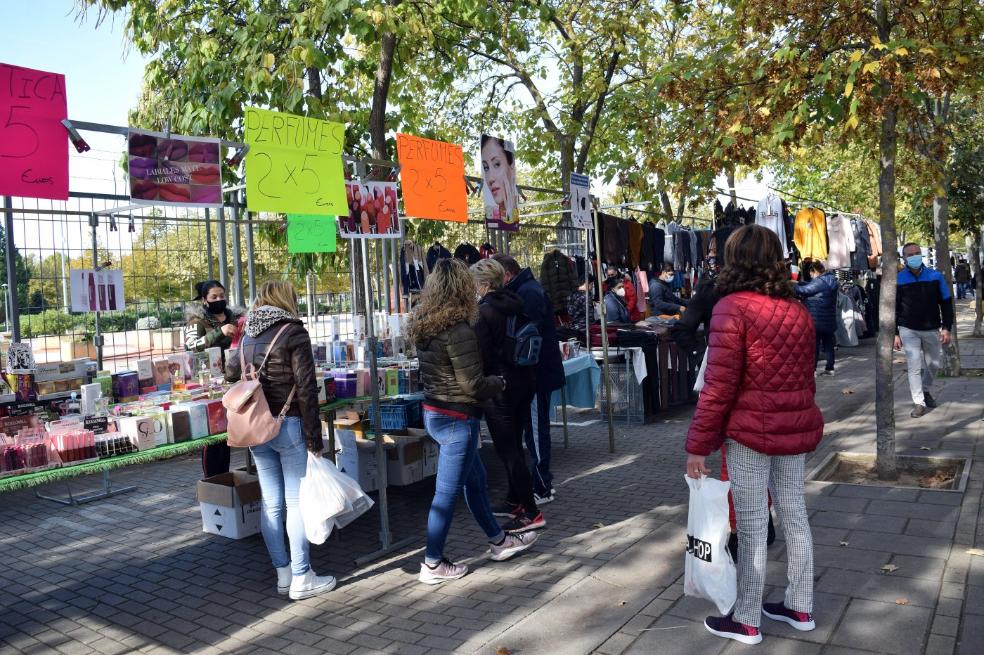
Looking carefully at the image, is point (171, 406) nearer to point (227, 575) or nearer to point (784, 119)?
point (227, 575)

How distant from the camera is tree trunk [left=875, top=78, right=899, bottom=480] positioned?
6.46 metres

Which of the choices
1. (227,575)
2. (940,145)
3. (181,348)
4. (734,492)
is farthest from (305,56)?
(734,492)

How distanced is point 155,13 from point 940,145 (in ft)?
32.0

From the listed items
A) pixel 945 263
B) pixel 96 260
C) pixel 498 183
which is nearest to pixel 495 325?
pixel 498 183

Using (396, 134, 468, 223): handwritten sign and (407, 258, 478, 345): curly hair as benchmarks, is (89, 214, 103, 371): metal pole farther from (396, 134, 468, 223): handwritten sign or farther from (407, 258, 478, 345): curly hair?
(407, 258, 478, 345): curly hair

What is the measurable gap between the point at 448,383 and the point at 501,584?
1.23 meters

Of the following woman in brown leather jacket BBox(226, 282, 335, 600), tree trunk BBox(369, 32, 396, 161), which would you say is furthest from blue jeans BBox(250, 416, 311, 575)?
tree trunk BBox(369, 32, 396, 161)

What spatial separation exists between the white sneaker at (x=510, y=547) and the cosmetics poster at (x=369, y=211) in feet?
7.94

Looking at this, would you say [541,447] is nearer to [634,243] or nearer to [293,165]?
[293,165]

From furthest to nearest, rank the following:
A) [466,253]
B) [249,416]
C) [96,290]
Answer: [466,253] → [96,290] → [249,416]

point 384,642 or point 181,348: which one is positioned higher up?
point 181,348

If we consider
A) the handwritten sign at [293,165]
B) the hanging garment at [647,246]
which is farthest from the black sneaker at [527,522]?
the hanging garment at [647,246]

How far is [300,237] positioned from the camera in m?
7.15

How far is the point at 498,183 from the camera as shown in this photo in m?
7.79
